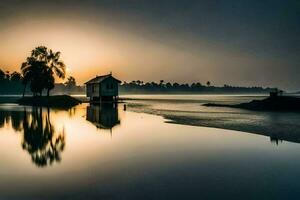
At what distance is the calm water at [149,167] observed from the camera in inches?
400

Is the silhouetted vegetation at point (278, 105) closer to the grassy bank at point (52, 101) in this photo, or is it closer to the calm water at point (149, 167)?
the calm water at point (149, 167)

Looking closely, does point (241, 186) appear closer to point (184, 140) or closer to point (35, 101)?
point (184, 140)

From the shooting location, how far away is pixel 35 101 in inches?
3177

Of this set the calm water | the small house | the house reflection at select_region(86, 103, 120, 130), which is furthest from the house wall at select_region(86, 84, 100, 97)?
the calm water

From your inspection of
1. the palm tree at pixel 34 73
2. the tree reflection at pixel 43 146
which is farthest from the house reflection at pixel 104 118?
the palm tree at pixel 34 73

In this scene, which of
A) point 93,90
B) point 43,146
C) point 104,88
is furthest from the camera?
point 93,90

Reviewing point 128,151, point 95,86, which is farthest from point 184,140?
point 95,86

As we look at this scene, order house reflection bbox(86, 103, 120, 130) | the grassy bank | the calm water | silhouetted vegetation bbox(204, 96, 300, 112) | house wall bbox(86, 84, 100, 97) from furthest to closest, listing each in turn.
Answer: the grassy bank, house wall bbox(86, 84, 100, 97), silhouetted vegetation bbox(204, 96, 300, 112), house reflection bbox(86, 103, 120, 130), the calm water

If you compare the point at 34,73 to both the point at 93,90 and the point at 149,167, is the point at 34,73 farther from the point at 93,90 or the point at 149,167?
the point at 149,167

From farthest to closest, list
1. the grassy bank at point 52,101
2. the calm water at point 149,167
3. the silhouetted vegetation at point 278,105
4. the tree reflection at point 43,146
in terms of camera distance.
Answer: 1. the grassy bank at point 52,101
2. the silhouetted vegetation at point 278,105
3. the tree reflection at point 43,146
4. the calm water at point 149,167

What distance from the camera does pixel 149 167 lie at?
13.6 m

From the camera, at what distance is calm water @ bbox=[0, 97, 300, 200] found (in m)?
10.1

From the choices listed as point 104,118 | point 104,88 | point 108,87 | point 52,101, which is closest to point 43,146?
point 104,118

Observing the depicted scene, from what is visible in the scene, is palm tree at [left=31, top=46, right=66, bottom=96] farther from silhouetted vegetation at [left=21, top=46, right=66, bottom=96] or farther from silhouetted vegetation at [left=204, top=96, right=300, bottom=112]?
silhouetted vegetation at [left=204, top=96, right=300, bottom=112]
